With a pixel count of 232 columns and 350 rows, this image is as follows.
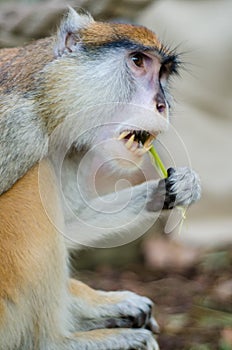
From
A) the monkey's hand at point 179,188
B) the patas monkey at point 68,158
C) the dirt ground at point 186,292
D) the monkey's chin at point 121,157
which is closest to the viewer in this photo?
the patas monkey at point 68,158

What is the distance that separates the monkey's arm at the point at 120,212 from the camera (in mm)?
4508

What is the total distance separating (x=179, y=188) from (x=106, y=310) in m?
0.84

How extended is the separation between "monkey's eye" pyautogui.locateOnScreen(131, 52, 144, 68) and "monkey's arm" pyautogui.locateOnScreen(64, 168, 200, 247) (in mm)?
582

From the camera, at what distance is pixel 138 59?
4.46 m

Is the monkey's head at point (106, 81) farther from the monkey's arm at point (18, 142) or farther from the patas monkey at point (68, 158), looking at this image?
the monkey's arm at point (18, 142)

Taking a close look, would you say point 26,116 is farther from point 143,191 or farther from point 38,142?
point 143,191

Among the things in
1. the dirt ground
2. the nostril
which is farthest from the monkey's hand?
the dirt ground

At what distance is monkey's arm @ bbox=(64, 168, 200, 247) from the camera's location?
4.51 meters

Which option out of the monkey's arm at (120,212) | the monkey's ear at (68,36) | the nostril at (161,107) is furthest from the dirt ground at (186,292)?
the monkey's ear at (68,36)

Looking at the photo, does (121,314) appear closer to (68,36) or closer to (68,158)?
(68,158)

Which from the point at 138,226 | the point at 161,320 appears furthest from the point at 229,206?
the point at 138,226

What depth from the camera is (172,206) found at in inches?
176

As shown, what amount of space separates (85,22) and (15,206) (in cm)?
106

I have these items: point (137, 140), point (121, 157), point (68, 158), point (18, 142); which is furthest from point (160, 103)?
point (18, 142)
